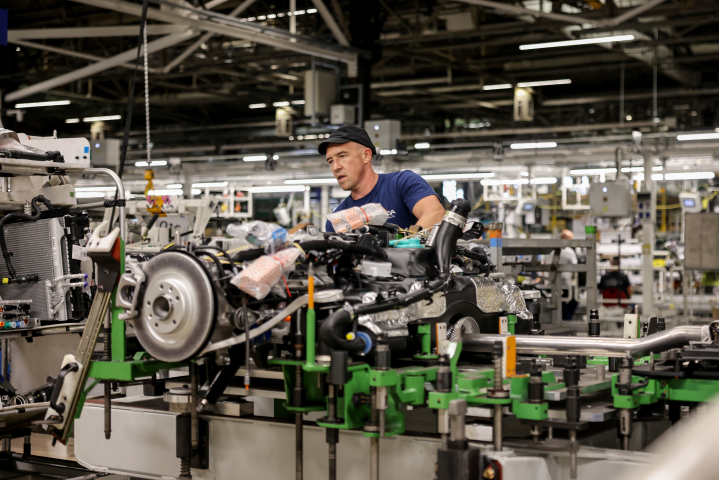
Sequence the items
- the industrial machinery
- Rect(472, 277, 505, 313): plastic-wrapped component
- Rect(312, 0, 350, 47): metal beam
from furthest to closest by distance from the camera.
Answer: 1. Rect(312, 0, 350, 47): metal beam
2. Rect(472, 277, 505, 313): plastic-wrapped component
3. the industrial machinery

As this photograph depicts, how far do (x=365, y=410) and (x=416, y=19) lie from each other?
8911mm

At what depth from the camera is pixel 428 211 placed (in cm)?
372

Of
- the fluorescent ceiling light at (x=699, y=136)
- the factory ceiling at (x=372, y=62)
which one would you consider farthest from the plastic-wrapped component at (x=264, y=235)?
the fluorescent ceiling light at (x=699, y=136)

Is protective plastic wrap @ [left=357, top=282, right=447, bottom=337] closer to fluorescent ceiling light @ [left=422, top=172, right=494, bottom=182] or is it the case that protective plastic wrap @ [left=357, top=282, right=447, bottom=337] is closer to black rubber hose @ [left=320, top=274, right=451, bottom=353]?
black rubber hose @ [left=320, top=274, right=451, bottom=353]

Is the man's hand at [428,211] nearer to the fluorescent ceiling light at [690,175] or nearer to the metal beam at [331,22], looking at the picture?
the metal beam at [331,22]

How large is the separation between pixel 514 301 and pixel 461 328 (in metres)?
0.49

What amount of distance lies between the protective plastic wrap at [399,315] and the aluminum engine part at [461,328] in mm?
144

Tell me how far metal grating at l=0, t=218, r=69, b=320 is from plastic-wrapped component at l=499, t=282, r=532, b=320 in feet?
8.79

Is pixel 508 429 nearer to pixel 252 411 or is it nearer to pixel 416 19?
pixel 252 411

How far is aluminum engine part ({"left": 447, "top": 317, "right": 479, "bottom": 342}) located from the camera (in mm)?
3219

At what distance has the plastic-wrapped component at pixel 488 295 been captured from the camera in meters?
3.42

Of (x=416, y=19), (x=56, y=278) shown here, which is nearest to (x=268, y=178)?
(x=416, y=19)

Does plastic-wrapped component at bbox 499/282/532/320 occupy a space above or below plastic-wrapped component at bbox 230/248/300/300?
below

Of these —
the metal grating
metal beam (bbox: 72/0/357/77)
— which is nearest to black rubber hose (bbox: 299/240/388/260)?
the metal grating
